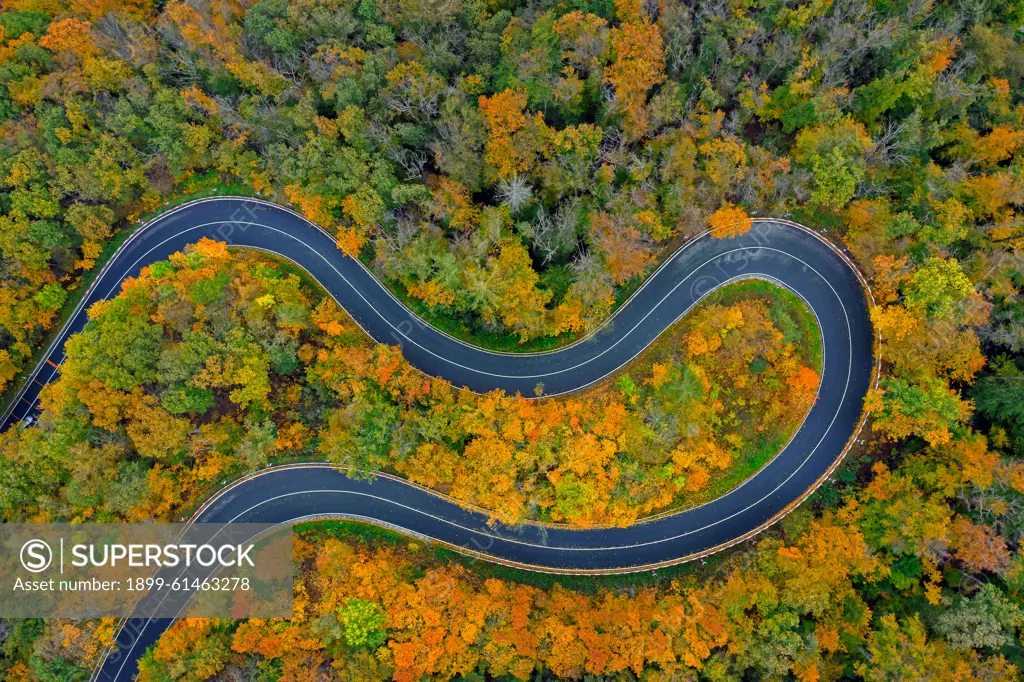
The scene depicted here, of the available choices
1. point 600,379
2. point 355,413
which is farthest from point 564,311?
point 355,413

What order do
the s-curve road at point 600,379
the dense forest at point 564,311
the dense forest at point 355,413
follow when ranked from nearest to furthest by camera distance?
the dense forest at point 564,311, the dense forest at point 355,413, the s-curve road at point 600,379

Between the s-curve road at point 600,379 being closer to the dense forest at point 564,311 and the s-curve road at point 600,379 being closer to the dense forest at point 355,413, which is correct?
the dense forest at point 355,413

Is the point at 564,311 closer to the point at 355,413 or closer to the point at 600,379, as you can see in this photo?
the point at 600,379

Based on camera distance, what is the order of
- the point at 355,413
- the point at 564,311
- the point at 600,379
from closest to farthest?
the point at 355,413
the point at 564,311
the point at 600,379

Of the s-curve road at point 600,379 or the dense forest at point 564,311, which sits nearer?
the dense forest at point 564,311

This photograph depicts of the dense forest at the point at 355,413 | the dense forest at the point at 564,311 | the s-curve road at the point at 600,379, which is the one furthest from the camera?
the s-curve road at the point at 600,379

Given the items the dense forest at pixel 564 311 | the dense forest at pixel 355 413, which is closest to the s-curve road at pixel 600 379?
the dense forest at pixel 355 413

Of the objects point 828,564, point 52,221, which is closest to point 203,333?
point 52,221
